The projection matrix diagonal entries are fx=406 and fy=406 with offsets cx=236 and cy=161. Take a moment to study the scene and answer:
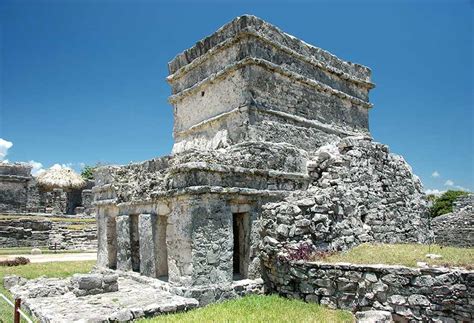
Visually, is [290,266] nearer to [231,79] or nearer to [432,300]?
[432,300]

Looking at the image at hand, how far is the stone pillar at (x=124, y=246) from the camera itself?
35.9ft

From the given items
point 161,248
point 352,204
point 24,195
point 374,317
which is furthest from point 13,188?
point 374,317

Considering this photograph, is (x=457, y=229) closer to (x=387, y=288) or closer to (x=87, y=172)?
(x=387, y=288)

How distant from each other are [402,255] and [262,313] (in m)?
2.84

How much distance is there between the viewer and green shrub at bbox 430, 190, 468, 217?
4087 centimetres

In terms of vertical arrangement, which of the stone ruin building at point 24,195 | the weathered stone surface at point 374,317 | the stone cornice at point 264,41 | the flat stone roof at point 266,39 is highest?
the flat stone roof at point 266,39

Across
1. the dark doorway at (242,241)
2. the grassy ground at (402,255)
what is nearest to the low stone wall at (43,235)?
the dark doorway at (242,241)

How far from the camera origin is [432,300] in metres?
6.27

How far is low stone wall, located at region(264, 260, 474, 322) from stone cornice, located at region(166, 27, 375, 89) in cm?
635

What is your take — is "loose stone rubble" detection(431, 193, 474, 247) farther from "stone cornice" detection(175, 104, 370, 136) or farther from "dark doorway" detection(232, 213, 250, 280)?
"dark doorway" detection(232, 213, 250, 280)

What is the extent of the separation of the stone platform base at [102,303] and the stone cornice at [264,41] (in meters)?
6.98

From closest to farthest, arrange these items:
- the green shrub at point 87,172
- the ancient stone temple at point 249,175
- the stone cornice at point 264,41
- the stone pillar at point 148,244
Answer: the ancient stone temple at point 249,175 → the stone pillar at point 148,244 → the stone cornice at point 264,41 → the green shrub at point 87,172

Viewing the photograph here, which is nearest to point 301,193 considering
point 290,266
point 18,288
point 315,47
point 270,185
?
point 270,185

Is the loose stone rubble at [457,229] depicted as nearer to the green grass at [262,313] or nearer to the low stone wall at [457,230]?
the low stone wall at [457,230]
